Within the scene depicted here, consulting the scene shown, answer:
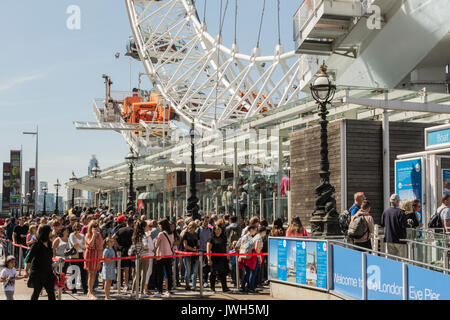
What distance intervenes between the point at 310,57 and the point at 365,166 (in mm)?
11720

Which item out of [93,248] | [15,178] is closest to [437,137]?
[93,248]

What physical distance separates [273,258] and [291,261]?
0.87 metres

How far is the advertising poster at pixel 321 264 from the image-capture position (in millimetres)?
12094

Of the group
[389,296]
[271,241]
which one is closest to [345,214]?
[271,241]

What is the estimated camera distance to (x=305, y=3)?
80.7 ft

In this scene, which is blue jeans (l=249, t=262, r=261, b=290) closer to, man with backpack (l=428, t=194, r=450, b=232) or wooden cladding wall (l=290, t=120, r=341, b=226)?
man with backpack (l=428, t=194, r=450, b=232)

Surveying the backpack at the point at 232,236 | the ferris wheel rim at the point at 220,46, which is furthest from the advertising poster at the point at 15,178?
the backpack at the point at 232,236

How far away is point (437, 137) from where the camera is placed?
14.8 metres

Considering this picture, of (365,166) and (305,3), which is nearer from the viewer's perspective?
(365,166)

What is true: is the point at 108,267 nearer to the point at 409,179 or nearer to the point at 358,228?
the point at 358,228

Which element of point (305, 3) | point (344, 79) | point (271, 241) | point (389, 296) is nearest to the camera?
point (389, 296)

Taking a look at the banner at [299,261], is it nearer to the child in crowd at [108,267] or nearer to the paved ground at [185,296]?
the paved ground at [185,296]

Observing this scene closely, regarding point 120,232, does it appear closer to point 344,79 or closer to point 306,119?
point 306,119

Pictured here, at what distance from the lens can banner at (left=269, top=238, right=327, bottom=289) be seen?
12242 millimetres
